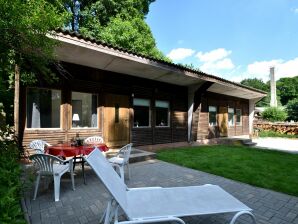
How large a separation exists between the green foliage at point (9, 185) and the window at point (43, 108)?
3.48 m

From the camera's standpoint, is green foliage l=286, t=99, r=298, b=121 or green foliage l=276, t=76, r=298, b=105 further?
green foliage l=276, t=76, r=298, b=105

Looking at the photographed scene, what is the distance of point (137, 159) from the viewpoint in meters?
6.91

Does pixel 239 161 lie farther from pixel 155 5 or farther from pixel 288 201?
pixel 155 5

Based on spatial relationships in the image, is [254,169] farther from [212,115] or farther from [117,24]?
[117,24]

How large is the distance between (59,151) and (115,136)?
4.26 meters

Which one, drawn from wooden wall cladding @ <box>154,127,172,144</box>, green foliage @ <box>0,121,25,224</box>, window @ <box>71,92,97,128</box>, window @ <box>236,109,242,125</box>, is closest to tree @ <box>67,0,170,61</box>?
wooden wall cladding @ <box>154,127,172,144</box>

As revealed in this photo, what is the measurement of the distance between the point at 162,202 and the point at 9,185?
1641mm

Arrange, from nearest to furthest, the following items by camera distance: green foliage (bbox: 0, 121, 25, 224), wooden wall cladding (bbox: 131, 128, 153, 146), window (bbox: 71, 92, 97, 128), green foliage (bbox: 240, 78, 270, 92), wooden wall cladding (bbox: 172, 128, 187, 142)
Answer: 1. green foliage (bbox: 0, 121, 25, 224)
2. window (bbox: 71, 92, 97, 128)
3. wooden wall cladding (bbox: 131, 128, 153, 146)
4. wooden wall cladding (bbox: 172, 128, 187, 142)
5. green foliage (bbox: 240, 78, 270, 92)

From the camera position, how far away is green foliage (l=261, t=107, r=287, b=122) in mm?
22266

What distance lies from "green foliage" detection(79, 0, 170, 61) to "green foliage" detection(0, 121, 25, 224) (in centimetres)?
Result: 1204

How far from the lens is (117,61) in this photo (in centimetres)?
763

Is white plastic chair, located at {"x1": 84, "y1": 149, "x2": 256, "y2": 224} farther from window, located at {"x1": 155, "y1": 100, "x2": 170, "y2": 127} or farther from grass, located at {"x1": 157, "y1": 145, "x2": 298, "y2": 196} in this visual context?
window, located at {"x1": 155, "y1": 100, "x2": 170, "y2": 127}

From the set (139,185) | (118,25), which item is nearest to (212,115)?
(118,25)

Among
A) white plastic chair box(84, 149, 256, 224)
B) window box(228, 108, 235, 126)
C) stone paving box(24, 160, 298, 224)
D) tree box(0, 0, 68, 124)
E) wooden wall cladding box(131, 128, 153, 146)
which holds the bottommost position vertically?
stone paving box(24, 160, 298, 224)
